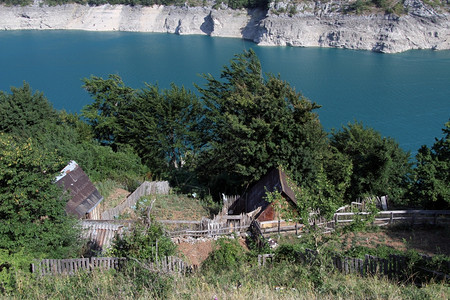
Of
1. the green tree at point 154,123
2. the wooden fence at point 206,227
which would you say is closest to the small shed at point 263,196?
the wooden fence at point 206,227

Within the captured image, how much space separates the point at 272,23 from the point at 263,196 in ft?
254

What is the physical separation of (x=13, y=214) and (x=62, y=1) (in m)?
120

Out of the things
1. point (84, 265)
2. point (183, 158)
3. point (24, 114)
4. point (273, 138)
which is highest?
point (24, 114)

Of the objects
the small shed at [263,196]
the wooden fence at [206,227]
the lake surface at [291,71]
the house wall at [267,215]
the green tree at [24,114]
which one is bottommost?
the wooden fence at [206,227]

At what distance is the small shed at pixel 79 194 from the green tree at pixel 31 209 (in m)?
4.07

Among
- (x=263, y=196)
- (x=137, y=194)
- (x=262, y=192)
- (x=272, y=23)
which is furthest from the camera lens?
(x=272, y=23)

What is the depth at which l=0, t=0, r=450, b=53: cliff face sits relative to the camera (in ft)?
259

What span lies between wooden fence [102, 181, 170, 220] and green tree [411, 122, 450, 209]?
12.5 meters

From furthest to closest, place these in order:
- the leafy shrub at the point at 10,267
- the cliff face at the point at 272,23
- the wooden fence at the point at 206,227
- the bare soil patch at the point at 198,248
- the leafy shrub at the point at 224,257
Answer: the cliff face at the point at 272,23 < the wooden fence at the point at 206,227 < the bare soil patch at the point at 198,248 < the leafy shrub at the point at 224,257 < the leafy shrub at the point at 10,267

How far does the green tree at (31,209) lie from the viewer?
11048mm

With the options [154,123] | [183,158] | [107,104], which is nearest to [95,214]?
[154,123]

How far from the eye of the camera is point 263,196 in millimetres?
16594

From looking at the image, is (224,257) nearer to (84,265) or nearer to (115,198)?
(84,265)

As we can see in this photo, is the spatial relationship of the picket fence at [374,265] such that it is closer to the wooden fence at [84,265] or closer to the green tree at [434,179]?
the wooden fence at [84,265]
